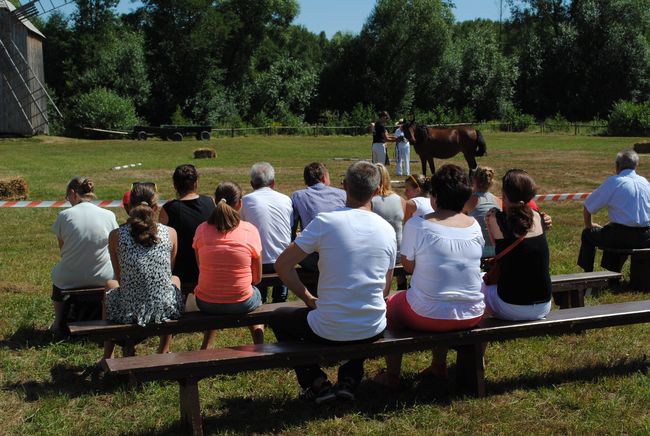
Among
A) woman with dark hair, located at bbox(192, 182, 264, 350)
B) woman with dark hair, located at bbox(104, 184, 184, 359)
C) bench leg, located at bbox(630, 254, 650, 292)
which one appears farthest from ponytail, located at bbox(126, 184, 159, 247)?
bench leg, located at bbox(630, 254, 650, 292)

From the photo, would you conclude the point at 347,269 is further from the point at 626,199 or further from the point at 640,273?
the point at 640,273

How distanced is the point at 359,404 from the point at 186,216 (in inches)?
87.6

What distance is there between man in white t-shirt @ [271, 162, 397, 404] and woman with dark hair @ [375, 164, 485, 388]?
8.4 inches

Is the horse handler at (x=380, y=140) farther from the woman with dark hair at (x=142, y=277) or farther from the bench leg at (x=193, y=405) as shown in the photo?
the bench leg at (x=193, y=405)

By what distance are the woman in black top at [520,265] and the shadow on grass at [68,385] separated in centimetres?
273

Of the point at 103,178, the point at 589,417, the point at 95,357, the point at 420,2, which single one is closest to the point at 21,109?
the point at 103,178

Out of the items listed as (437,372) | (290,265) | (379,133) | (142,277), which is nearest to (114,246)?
(142,277)

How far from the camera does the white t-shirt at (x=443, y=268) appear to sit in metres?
4.53

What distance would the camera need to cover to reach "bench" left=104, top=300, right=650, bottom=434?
4090mm

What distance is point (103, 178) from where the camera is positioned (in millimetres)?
19125

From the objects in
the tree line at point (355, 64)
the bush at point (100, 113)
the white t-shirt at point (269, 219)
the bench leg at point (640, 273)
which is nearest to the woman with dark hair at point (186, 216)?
the white t-shirt at point (269, 219)

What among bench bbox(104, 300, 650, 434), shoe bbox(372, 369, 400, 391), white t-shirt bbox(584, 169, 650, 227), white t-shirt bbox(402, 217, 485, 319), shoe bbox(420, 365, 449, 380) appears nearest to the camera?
bench bbox(104, 300, 650, 434)

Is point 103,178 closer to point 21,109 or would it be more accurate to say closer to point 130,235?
point 130,235

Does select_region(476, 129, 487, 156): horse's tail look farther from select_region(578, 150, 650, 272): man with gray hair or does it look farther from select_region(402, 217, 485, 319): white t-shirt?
select_region(402, 217, 485, 319): white t-shirt
